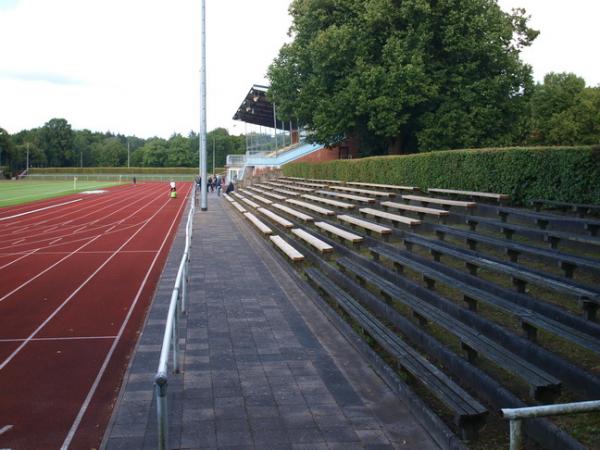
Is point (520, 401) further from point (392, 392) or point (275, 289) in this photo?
point (275, 289)

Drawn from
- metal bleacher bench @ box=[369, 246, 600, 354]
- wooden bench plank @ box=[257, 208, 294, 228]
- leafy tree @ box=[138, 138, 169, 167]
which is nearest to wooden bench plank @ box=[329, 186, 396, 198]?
wooden bench plank @ box=[257, 208, 294, 228]

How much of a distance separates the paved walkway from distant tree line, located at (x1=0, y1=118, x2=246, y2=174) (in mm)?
100807

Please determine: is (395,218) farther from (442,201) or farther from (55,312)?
(55,312)

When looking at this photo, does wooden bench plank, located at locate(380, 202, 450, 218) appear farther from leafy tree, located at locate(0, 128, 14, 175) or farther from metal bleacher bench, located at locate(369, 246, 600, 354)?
leafy tree, located at locate(0, 128, 14, 175)

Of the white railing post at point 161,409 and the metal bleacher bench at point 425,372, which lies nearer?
the white railing post at point 161,409

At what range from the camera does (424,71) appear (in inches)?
946

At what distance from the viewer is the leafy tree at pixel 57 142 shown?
115125 mm

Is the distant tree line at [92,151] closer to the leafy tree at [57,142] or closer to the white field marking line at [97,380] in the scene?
the leafy tree at [57,142]

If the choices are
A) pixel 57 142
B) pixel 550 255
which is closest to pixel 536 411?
pixel 550 255

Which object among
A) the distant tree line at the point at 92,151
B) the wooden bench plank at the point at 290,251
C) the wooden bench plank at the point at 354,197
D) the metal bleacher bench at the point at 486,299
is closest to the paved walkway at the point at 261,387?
the wooden bench plank at the point at 290,251

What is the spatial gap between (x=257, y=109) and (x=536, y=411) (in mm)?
47194

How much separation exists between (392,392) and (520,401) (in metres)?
1.41

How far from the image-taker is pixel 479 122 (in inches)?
944

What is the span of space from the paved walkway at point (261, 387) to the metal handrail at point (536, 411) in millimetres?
1686
